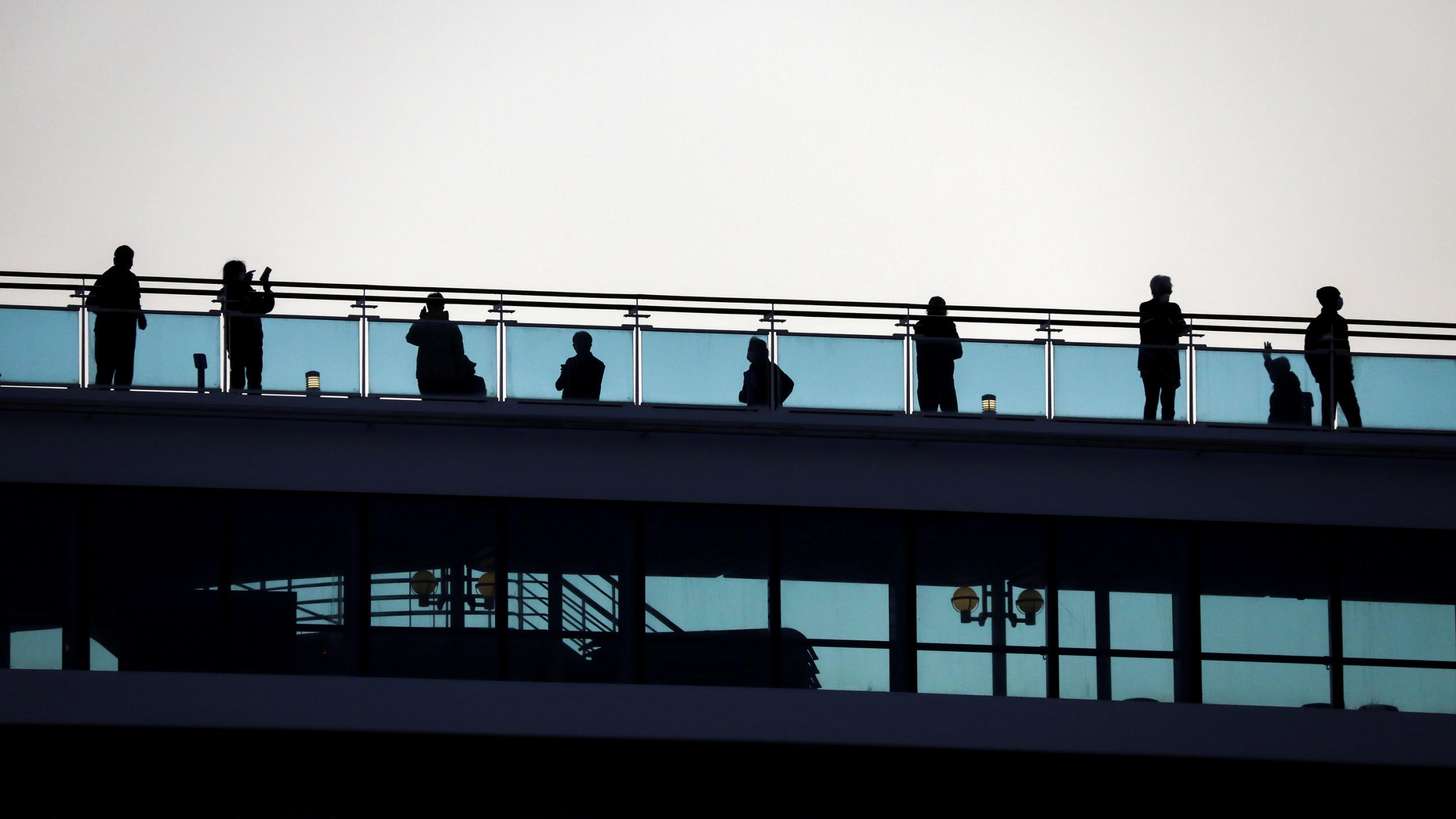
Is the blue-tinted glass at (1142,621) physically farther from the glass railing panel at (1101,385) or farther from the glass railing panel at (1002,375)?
the glass railing panel at (1002,375)

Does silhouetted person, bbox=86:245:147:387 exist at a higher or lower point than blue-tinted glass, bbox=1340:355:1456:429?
higher

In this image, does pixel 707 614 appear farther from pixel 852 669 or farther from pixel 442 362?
pixel 442 362

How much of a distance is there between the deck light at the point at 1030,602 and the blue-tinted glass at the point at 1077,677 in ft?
1.67

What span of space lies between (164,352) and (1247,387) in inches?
409

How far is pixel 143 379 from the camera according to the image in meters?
16.0

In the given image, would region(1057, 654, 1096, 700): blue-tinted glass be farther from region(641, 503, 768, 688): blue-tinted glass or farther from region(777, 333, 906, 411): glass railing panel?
region(777, 333, 906, 411): glass railing panel

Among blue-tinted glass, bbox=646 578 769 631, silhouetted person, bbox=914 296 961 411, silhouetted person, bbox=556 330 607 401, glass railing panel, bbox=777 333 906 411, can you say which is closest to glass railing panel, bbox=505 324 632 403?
silhouetted person, bbox=556 330 607 401

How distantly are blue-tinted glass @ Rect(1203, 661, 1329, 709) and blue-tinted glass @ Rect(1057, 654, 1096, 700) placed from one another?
1.07 meters

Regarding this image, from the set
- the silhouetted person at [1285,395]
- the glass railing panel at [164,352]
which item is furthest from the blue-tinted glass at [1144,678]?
the glass railing panel at [164,352]

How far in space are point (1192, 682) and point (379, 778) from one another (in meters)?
7.57

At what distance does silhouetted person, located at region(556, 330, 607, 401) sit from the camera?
54.3 ft

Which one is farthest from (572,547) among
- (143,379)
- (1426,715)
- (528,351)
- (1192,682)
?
(1426,715)

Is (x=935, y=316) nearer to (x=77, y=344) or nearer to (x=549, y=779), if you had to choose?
(x=549, y=779)

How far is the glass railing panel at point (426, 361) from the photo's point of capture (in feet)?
53.9
